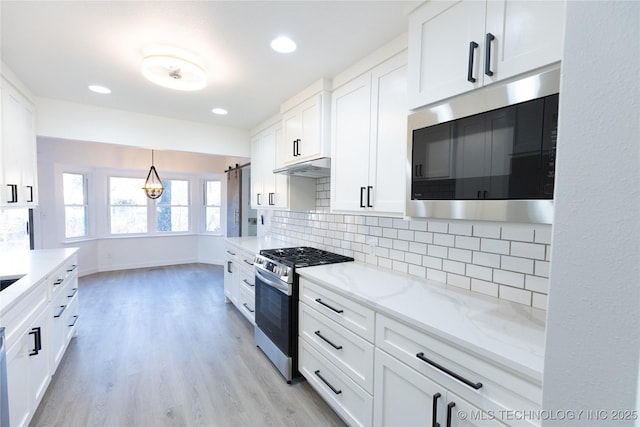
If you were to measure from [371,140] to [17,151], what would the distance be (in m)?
3.04

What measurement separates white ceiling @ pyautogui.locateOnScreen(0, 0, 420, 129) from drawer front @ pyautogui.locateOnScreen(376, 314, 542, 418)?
1682 millimetres

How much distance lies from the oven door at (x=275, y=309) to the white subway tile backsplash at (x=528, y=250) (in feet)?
4.96

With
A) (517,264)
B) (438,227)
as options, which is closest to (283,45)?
(438,227)

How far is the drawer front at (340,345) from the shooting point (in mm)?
1580

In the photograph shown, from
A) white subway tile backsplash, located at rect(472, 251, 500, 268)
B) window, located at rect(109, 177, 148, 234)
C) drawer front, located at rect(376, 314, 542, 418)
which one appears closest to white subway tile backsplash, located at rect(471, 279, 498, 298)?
white subway tile backsplash, located at rect(472, 251, 500, 268)

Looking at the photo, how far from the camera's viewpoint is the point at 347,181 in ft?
7.27

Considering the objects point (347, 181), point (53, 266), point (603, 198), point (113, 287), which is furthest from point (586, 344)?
point (113, 287)

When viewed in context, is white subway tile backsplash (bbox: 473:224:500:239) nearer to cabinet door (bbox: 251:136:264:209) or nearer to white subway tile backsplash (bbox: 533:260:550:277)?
white subway tile backsplash (bbox: 533:260:550:277)

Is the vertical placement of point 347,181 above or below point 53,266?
above

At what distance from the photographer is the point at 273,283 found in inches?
94.9

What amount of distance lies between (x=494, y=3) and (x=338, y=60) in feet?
→ 3.78

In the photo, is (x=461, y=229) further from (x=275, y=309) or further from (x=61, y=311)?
(x=61, y=311)

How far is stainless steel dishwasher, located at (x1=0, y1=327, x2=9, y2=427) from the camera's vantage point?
52.0 inches

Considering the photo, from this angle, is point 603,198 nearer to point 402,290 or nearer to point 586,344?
point 586,344
